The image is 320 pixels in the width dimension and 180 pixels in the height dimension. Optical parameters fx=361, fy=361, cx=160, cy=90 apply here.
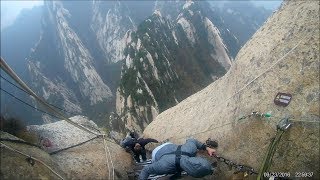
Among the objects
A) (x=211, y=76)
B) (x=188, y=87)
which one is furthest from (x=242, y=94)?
(x=211, y=76)

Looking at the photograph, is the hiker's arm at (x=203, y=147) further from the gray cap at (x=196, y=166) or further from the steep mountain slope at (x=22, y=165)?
the steep mountain slope at (x=22, y=165)

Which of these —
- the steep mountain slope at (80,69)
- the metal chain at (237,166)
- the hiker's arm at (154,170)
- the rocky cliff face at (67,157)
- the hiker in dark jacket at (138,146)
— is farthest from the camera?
the steep mountain slope at (80,69)

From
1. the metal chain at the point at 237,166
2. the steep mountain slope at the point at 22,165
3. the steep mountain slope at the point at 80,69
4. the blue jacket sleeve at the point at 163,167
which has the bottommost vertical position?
the metal chain at the point at 237,166

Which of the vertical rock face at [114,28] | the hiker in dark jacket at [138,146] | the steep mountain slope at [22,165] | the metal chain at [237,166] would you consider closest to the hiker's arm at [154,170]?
the metal chain at [237,166]

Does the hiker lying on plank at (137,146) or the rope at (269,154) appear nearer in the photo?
the rope at (269,154)

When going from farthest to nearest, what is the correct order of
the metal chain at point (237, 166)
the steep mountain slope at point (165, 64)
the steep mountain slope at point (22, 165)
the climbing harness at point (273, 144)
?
1. the steep mountain slope at point (165, 64)
2. the metal chain at point (237, 166)
3. the climbing harness at point (273, 144)
4. the steep mountain slope at point (22, 165)

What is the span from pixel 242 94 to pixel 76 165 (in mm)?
6051

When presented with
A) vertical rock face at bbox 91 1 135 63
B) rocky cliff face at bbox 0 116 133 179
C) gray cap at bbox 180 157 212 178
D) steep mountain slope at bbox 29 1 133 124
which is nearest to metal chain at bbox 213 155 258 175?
gray cap at bbox 180 157 212 178

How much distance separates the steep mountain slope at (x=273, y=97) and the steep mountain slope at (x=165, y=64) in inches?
2012

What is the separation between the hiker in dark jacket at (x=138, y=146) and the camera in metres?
14.5

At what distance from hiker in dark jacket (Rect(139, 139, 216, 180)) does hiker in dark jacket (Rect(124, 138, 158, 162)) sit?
307 centimetres

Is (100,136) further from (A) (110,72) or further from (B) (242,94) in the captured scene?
(A) (110,72)

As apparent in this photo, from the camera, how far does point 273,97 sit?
426 inches

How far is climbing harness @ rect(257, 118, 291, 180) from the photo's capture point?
32.1ft
